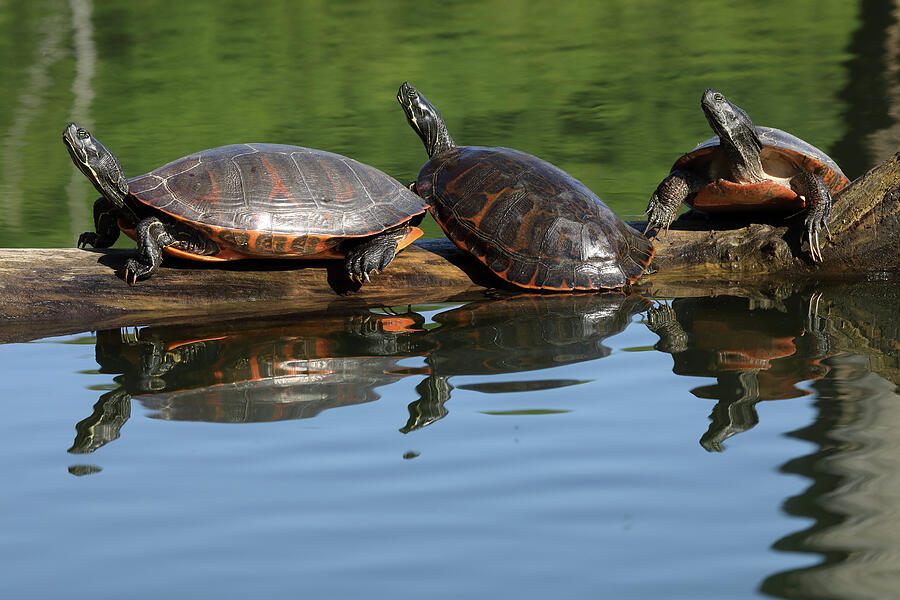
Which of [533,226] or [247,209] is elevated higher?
[247,209]

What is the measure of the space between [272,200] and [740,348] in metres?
2.56

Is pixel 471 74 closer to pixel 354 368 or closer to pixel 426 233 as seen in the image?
pixel 426 233

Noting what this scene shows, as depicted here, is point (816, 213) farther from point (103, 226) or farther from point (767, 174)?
point (103, 226)

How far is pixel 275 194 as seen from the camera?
5.27 m

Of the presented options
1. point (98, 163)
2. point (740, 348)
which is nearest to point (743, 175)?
point (740, 348)

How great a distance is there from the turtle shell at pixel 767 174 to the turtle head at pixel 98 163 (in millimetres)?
3391

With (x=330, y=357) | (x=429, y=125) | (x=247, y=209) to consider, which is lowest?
(x=330, y=357)

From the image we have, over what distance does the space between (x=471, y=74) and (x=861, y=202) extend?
1261cm

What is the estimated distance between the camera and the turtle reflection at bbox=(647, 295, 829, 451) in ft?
11.7

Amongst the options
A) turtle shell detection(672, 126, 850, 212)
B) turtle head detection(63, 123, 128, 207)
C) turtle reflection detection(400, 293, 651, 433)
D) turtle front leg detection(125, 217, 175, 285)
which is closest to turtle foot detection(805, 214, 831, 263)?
turtle shell detection(672, 126, 850, 212)

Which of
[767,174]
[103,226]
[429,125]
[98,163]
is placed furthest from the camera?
[429,125]

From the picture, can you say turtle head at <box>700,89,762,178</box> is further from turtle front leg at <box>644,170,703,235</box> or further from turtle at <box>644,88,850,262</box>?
turtle front leg at <box>644,170,703,235</box>

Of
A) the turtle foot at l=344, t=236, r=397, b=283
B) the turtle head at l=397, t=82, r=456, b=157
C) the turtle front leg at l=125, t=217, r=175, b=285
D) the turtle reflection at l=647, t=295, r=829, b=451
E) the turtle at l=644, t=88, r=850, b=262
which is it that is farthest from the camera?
the turtle head at l=397, t=82, r=456, b=157

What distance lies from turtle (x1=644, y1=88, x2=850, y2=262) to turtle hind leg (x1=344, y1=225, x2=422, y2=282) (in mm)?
1674
